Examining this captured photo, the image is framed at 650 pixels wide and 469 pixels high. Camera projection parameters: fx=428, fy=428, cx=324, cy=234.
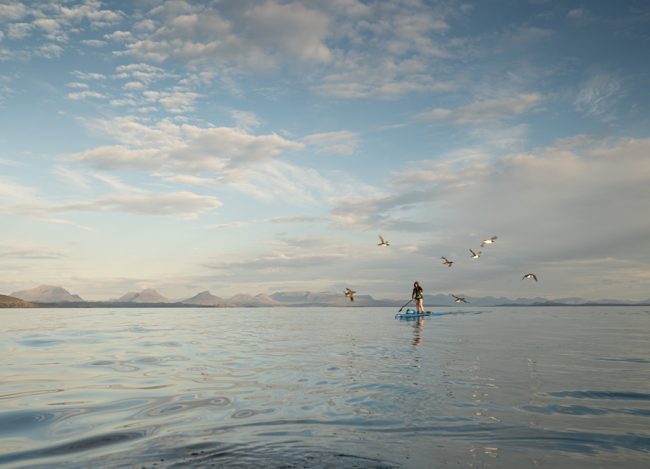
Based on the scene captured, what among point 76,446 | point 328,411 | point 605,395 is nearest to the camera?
point 76,446

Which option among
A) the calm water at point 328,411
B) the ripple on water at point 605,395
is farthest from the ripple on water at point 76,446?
the ripple on water at point 605,395

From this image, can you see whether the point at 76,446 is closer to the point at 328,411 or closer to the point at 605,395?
the point at 328,411

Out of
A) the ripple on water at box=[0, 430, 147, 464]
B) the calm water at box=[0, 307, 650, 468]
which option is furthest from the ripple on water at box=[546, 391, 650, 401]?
the ripple on water at box=[0, 430, 147, 464]

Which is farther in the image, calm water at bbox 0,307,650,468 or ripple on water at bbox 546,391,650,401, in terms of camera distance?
ripple on water at bbox 546,391,650,401

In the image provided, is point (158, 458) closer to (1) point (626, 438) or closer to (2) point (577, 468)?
(2) point (577, 468)

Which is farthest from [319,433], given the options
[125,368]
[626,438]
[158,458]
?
[125,368]

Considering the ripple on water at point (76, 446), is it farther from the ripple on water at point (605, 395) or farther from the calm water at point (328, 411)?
the ripple on water at point (605, 395)

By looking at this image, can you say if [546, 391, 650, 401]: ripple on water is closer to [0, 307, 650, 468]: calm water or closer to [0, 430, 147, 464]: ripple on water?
[0, 307, 650, 468]: calm water

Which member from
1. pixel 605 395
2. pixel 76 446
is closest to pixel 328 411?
pixel 76 446

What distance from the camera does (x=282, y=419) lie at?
9492 mm

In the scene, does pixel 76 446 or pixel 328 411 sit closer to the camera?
pixel 76 446

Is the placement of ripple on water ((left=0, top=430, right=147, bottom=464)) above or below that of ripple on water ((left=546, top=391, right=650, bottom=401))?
below

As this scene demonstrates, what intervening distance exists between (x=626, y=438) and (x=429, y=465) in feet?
14.6

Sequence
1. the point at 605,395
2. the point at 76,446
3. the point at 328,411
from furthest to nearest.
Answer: the point at 605,395, the point at 328,411, the point at 76,446
